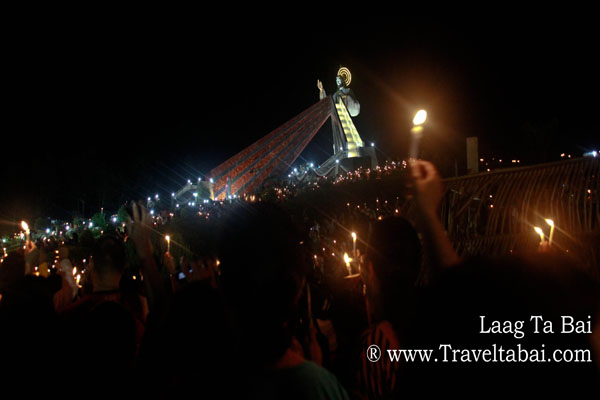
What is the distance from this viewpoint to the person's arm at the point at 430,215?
2076 millimetres

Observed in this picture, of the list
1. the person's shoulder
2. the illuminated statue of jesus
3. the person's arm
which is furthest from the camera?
the illuminated statue of jesus

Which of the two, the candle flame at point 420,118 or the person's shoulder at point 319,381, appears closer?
the person's shoulder at point 319,381

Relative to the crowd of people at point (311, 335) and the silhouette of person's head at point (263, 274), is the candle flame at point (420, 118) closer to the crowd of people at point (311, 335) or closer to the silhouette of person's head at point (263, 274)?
Result: the crowd of people at point (311, 335)

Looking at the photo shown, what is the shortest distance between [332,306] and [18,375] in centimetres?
348

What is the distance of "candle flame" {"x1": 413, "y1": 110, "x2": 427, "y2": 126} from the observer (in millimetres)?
2176

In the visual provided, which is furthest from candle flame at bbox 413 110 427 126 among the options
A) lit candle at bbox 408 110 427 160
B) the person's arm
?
the person's arm

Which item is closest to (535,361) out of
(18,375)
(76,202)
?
(18,375)

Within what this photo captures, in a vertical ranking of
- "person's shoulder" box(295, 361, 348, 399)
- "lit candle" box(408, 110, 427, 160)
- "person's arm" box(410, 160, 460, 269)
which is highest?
"lit candle" box(408, 110, 427, 160)

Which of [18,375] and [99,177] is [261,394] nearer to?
[18,375]

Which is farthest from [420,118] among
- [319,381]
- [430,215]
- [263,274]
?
[319,381]

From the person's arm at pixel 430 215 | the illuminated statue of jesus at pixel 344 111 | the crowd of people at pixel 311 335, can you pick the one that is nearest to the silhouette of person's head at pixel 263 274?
the crowd of people at pixel 311 335

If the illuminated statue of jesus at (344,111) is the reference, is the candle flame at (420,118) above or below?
below

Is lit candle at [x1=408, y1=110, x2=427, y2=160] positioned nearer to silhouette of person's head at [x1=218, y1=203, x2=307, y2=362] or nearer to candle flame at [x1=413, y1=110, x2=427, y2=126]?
candle flame at [x1=413, y1=110, x2=427, y2=126]

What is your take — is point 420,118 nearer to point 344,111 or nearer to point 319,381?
point 319,381
